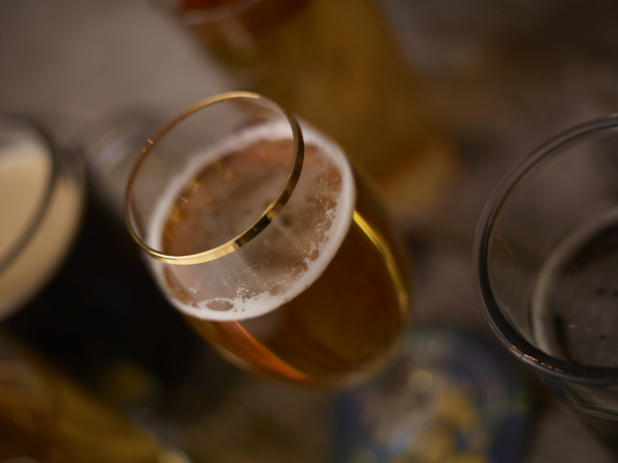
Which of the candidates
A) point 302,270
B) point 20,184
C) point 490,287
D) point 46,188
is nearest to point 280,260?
point 302,270

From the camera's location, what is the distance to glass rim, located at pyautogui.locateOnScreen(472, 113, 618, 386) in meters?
0.24

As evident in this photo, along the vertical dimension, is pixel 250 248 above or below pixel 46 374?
above

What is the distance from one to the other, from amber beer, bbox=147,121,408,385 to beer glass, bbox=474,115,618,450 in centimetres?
8

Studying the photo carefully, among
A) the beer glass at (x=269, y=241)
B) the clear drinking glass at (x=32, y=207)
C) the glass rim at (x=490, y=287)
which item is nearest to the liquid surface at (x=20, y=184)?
the clear drinking glass at (x=32, y=207)

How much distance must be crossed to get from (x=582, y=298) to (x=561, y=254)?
4cm

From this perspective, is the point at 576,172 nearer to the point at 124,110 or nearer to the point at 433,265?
the point at 433,265

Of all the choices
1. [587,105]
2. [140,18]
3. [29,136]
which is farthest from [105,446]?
[140,18]

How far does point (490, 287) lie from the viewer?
29cm

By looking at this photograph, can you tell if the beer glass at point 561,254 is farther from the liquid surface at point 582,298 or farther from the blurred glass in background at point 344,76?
the blurred glass in background at point 344,76

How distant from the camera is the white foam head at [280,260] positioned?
32cm

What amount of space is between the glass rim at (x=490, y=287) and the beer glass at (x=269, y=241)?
0.27 ft

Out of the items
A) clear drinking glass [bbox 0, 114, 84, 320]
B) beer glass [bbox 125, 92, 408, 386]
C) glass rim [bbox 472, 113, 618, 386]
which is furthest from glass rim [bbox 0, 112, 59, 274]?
glass rim [bbox 472, 113, 618, 386]

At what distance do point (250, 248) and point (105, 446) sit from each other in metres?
0.37

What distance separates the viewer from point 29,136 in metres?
0.62
